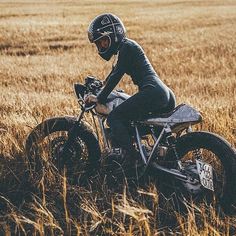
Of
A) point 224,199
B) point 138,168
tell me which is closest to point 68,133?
point 138,168

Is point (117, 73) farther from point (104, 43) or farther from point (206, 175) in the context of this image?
point (206, 175)

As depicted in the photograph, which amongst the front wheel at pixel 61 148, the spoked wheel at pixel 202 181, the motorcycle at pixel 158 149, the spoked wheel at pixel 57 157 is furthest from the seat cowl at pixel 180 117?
the spoked wheel at pixel 57 157

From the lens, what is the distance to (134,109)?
15.5ft

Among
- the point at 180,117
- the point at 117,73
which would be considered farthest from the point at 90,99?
the point at 180,117

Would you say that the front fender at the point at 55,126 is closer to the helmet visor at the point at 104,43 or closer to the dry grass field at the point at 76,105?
the dry grass field at the point at 76,105

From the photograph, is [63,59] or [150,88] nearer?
[150,88]

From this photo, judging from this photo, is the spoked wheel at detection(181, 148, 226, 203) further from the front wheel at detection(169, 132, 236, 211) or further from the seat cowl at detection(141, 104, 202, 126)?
the seat cowl at detection(141, 104, 202, 126)

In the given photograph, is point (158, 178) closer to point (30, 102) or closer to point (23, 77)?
point (30, 102)

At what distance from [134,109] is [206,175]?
93 cm

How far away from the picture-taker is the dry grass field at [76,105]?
159 inches

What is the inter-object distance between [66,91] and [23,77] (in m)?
2.42

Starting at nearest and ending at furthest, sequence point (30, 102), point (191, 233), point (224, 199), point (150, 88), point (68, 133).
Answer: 1. point (191, 233)
2. point (224, 199)
3. point (150, 88)
4. point (68, 133)
5. point (30, 102)

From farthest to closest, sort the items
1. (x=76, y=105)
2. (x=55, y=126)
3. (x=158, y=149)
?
(x=76, y=105) < (x=55, y=126) < (x=158, y=149)

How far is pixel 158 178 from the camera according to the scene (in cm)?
471
